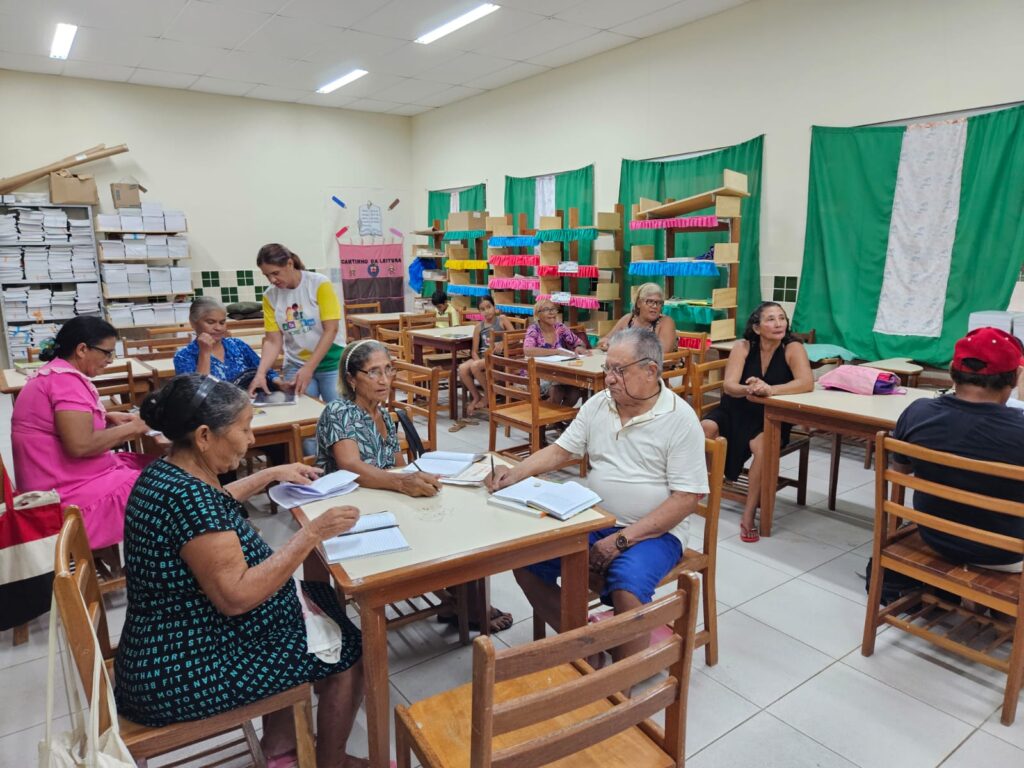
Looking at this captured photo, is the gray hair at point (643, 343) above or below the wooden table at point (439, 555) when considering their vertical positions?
above

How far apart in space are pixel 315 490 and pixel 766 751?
156 centimetres

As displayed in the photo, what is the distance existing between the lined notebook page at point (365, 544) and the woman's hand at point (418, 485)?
0.87ft

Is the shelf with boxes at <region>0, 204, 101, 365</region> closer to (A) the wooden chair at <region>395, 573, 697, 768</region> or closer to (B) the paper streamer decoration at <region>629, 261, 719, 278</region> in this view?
(B) the paper streamer decoration at <region>629, 261, 719, 278</region>

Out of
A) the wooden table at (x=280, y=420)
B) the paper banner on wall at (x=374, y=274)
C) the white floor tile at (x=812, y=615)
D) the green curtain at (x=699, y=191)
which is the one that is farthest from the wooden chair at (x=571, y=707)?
the paper banner on wall at (x=374, y=274)

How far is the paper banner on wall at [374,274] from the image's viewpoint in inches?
372

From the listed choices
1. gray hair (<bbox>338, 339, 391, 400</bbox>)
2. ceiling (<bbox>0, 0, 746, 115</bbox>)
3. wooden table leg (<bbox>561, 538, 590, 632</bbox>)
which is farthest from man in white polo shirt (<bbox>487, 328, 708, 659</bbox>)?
ceiling (<bbox>0, 0, 746, 115</bbox>)

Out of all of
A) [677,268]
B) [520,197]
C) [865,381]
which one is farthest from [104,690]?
[520,197]

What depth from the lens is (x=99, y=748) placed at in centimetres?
119

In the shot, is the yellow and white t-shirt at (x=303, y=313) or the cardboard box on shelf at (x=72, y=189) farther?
the cardboard box on shelf at (x=72, y=189)

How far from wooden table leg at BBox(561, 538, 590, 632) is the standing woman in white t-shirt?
215cm

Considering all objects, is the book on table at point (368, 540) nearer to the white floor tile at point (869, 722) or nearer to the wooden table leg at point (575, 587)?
the wooden table leg at point (575, 587)

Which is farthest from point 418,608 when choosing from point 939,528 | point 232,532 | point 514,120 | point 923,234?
point 514,120

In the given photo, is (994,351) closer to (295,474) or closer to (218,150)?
(295,474)

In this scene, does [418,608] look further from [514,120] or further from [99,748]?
[514,120]
